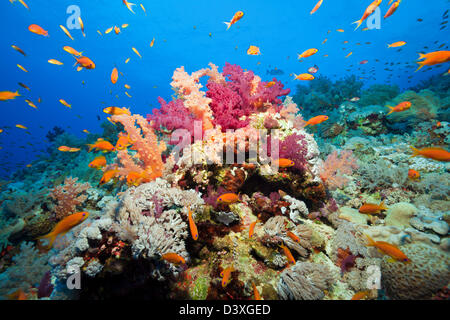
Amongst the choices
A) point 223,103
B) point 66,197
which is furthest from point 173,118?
point 66,197

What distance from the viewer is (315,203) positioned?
3994mm

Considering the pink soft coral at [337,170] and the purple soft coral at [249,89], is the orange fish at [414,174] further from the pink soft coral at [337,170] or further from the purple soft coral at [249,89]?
the purple soft coral at [249,89]

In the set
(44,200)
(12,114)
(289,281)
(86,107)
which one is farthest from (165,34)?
(12,114)

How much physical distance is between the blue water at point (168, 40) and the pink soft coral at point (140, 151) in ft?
131

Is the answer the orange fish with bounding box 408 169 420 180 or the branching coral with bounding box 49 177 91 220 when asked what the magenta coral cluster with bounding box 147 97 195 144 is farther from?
the orange fish with bounding box 408 169 420 180

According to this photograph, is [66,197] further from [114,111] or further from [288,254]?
[288,254]

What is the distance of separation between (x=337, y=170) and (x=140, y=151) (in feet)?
14.6

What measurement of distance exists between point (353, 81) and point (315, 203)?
15153 millimetres

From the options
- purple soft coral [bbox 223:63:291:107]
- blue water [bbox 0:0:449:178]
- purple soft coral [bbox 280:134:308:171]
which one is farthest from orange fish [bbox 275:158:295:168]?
blue water [bbox 0:0:449:178]

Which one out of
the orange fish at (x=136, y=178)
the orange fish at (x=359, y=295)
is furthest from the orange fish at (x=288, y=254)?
the orange fish at (x=136, y=178)

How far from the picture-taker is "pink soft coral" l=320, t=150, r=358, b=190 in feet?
13.3

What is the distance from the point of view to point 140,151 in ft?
11.5

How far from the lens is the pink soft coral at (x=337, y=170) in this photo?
406 centimetres

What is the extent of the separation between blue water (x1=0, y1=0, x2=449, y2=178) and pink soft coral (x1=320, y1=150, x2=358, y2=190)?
140 ft
